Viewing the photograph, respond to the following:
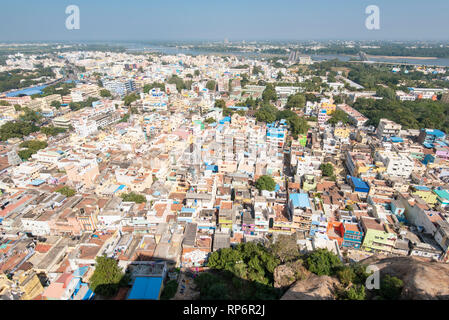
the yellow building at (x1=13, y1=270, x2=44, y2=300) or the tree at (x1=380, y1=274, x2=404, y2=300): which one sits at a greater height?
the tree at (x1=380, y1=274, x2=404, y2=300)

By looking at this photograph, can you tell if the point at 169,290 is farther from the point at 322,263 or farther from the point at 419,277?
the point at 419,277

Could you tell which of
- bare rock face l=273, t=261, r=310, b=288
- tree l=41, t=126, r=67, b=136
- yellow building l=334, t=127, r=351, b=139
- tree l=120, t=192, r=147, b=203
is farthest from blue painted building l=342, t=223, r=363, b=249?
tree l=41, t=126, r=67, b=136

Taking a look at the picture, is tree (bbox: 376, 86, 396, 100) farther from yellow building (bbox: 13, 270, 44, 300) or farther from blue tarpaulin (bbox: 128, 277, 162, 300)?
yellow building (bbox: 13, 270, 44, 300)

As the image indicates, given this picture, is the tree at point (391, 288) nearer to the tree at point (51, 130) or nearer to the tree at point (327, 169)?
the tree at point (327, 169)

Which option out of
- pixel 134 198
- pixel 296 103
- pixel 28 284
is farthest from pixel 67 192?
pixel 296 103

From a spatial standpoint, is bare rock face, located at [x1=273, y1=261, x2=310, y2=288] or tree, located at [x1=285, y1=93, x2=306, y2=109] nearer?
bare rock face, located at [x1=273, y1=261, x2=310, y2=288]

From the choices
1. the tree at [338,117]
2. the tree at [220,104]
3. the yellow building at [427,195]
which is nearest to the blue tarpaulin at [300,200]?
the yellow building at [427,195]
